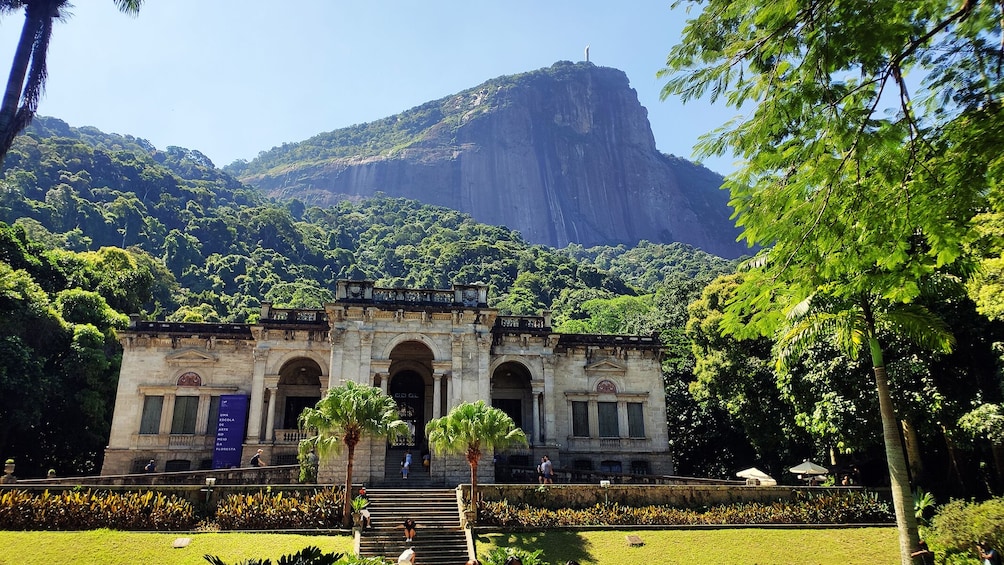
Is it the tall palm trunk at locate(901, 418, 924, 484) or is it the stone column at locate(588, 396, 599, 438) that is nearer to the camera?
the tall palm trunk at locate(901, 418, 924, 484)

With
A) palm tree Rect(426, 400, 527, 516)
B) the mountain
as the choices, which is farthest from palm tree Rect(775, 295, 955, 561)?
the mountain

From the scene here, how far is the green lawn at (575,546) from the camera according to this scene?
15586 mm

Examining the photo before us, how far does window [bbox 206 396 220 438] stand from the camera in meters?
29.6

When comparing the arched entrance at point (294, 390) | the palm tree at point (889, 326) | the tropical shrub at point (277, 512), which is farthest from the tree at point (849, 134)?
the arched entrance at point (294, 390)

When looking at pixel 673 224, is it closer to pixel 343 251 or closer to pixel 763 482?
pixel 343 251

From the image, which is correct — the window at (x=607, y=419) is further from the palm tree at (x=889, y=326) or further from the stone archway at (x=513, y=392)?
the palm tree at (x=889, y=326)

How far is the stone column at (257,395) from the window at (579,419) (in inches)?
602

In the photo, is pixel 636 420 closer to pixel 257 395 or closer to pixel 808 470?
pixel 808 470

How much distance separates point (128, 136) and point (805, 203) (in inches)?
7978

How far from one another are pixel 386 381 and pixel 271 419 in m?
6.33

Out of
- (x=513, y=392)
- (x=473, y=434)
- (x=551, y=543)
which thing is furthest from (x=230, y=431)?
(x=551, y=543)

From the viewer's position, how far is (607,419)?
32250 millimetres

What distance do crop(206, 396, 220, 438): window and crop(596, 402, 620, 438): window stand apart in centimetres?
1881

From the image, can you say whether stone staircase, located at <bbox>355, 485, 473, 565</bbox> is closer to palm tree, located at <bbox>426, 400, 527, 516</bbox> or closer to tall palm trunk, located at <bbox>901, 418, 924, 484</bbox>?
palm tree, located at <bbox>426, 400, 527, 516</bbox>
